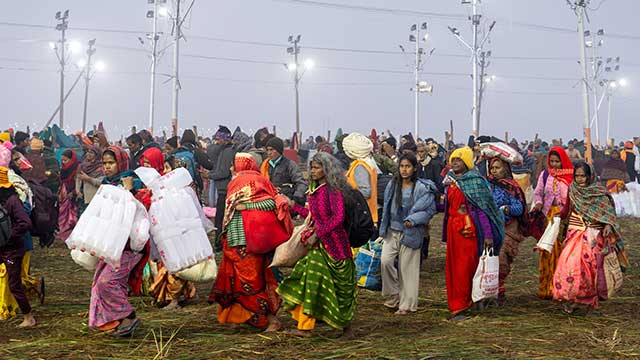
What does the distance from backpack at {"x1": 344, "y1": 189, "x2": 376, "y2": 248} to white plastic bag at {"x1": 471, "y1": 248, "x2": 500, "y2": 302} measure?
59.1 inches

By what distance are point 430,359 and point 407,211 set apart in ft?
7.88

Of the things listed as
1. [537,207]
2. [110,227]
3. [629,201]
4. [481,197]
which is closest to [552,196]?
[537,207]

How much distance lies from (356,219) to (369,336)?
41.0 inches

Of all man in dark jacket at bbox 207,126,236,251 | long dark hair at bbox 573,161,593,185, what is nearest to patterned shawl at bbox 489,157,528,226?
long dark hair at bbox 573,161,593,185

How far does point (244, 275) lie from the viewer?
7633mm

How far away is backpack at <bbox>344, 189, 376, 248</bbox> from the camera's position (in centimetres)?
749

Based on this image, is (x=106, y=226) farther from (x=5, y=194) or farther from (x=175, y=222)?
(x=5, y=194)

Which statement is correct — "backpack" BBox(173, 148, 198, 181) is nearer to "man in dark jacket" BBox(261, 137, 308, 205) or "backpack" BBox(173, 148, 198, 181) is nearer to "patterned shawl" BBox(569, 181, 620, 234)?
"man in dark jacket" BBox(261, 137, 308, 205)

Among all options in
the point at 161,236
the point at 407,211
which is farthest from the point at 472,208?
the point at 161,236

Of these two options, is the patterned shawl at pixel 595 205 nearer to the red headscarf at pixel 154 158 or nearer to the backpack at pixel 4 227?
the red headscarf at pixel 154 158

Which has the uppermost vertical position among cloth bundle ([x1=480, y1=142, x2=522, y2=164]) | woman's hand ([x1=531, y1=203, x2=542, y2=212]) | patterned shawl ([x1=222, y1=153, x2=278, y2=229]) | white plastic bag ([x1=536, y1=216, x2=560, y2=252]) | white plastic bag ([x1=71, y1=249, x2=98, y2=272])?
cloth bundle ([x1=480, y1=142, x2=522, y2=164])

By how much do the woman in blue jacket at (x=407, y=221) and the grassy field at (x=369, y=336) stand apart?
29 centimetres

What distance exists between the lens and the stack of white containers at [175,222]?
283 inches

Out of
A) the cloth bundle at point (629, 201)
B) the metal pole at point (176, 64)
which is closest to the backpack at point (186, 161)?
the cloth bundle at point (629, 201)
